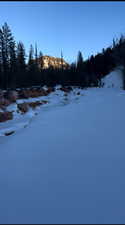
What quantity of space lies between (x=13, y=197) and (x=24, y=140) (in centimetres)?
265

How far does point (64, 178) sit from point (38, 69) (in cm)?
3821

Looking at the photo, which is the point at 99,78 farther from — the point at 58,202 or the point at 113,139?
the point at 58,202

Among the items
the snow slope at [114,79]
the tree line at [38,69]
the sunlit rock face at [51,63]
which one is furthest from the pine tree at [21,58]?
the snow slope at [114,79]

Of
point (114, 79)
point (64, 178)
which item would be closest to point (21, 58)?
point (114, 79)

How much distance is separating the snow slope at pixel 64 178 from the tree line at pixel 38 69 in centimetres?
2179

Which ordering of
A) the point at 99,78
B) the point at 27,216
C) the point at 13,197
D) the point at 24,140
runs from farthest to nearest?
the point at 99,78
the point at 24,140
the point at 13,197
the point at 27,216

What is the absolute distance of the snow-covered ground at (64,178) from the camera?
Result: 2227 millimetres

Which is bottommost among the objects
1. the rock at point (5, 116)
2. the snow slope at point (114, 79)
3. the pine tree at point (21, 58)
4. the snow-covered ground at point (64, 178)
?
the snow-covered ground at point (64, 178)

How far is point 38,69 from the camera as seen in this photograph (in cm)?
3897

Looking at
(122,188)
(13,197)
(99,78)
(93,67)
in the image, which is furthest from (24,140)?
(93,67)

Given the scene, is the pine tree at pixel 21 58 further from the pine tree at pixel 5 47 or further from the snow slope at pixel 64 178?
the snow slope at pixel 64 178

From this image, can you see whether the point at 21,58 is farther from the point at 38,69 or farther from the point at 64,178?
the point at 64,178

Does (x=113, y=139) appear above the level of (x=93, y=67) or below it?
below

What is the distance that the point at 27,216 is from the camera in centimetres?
221
